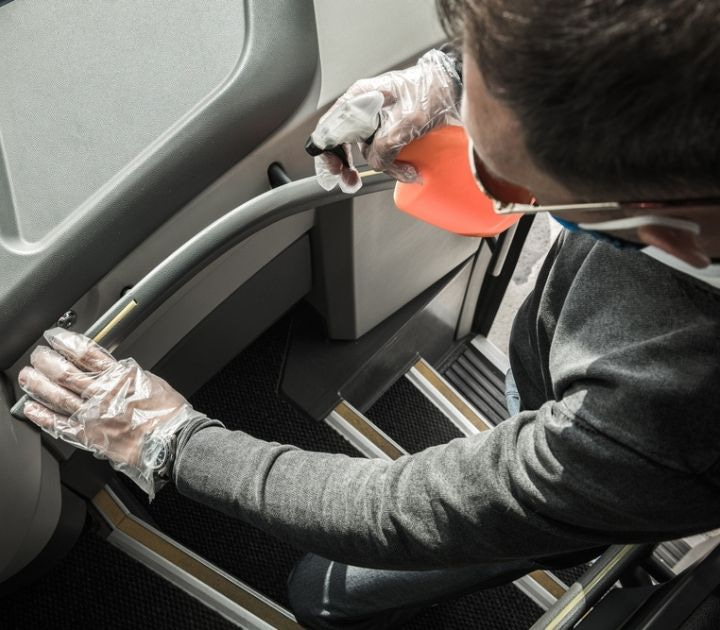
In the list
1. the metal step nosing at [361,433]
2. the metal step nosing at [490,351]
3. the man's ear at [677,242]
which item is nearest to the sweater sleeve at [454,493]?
the man's ear at [677,242]

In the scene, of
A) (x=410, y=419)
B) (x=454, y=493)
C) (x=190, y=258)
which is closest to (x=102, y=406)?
(x=190, y=258)

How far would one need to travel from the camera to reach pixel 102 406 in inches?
35.3

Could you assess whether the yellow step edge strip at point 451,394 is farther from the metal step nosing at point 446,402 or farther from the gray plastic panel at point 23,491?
the gray plastic panel at point 23,491

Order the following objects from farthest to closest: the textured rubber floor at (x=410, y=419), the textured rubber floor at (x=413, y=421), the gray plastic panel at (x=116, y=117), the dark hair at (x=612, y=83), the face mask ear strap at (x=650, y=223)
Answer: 1. the textured rubber floor at (x=410, y=419)
2. the textured rubber floor at (x=413, y=421)
3. the gray plastic panel at (x=116, y=117)
4. the face mask ear strap at (x=650, y=223)
5. the dark hair at (x=612, y=83)

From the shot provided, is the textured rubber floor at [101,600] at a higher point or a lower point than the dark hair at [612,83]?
lower

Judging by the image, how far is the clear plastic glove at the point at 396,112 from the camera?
895 millimetres

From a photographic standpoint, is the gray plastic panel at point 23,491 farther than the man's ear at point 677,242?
Yes

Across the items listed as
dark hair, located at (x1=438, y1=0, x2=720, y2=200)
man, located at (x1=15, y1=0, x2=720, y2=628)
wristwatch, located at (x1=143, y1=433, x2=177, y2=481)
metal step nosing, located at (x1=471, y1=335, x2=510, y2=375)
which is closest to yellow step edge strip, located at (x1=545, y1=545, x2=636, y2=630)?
man, located at (x1=15, y1=0, x2=720, y2=628)

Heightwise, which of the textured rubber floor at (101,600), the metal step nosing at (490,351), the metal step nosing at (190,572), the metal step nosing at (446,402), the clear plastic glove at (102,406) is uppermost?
the metal step nosing at (490,351)

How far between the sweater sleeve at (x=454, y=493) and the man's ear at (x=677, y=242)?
16 centimetres

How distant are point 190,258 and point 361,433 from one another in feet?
2.75

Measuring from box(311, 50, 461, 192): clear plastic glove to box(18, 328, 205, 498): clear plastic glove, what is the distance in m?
0.35

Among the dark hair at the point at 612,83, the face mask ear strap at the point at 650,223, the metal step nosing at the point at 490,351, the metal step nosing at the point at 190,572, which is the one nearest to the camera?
the dark hair at the point at 612,83

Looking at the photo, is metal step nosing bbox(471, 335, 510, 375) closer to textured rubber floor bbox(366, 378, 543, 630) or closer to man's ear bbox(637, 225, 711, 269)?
textured rubber floor bbox(366, 378, 543, 630)
